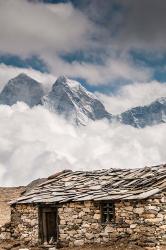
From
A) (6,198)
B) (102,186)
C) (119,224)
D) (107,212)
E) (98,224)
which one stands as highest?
(6,198)

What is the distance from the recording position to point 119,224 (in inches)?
930

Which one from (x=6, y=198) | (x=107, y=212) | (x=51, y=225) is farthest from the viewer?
(x=6, y=198)

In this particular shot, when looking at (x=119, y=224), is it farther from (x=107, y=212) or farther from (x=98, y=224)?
(x=98, y=224)

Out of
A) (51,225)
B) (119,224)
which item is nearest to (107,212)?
(119,224)

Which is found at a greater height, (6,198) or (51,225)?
(6,198)

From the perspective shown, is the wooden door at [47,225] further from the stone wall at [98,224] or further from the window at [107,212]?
the window at [107,212]

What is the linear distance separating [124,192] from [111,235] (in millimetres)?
2186

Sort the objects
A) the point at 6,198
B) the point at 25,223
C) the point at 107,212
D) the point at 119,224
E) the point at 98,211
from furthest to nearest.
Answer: the point at 6,198, the point at 25,223, the point at 98,211, the point at 107,212, the point at 119,224

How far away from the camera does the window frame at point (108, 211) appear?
943 inches

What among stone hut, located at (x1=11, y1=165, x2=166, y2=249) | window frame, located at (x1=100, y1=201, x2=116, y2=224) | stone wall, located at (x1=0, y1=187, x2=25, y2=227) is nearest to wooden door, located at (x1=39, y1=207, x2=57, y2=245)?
stone hut, located at (x1=11, y1=165, x2=166, y2=249)

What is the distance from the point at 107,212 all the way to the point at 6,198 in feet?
69.8

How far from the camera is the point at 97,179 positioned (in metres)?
28.3

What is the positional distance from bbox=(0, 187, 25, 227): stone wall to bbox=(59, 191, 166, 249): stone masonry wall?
10.8 m

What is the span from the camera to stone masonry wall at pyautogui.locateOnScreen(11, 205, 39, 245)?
26141 millimetres
